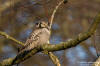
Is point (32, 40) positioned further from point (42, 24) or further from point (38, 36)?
point (42, 24)

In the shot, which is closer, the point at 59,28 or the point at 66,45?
the point at 66,45

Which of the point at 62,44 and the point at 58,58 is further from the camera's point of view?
the point at 58,58

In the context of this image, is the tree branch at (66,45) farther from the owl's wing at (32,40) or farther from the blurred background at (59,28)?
the blurred background at (59,28)

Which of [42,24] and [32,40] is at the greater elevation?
[42,24]

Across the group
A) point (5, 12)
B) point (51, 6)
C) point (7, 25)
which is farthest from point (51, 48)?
point (5, 12)

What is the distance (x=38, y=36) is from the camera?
7.55 metres

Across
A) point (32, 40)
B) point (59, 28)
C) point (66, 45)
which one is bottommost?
point (59, 28)

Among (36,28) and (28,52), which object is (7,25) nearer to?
(36,28)

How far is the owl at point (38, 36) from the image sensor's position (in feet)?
23.8

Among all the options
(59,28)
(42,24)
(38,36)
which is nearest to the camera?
(38,36)

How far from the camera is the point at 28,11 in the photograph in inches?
303

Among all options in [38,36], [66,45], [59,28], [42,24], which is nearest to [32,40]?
[38,36]

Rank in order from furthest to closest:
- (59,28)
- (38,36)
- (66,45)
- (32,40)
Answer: (59,28)
(38,36)
(32,40)
(66,45)

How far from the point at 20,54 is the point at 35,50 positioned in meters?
0.40
